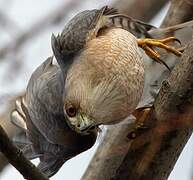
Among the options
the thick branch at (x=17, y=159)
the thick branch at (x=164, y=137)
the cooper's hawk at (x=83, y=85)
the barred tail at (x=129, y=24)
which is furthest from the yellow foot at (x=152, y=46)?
the thick branch at (x=17, y=159)

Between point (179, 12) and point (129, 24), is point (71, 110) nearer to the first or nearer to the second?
point (129, 24)

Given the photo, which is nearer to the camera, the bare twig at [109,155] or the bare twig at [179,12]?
the bare twig at [109,155]

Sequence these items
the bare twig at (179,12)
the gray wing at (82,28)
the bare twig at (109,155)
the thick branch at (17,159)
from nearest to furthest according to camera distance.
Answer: the thick branch at (17,159)
the bare twig at (109,155)
the gray wing at (82,28)
the bare twig at (179,12)

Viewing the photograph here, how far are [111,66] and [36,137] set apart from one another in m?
0.64

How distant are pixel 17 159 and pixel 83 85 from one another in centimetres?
70

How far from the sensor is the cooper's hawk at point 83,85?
2365 millimetres

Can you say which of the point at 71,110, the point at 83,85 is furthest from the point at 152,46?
the point at 71,110

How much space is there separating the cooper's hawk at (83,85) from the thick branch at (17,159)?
1.52 feet

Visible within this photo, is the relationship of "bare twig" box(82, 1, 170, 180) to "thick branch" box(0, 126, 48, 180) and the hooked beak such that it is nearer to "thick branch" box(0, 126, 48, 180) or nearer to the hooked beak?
the hooked beak

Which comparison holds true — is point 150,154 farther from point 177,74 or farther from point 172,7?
point 172,7

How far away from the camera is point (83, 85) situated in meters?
2.42

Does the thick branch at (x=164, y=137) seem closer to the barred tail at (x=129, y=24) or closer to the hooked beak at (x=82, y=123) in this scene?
the hooked beak at (x=82, y=123)

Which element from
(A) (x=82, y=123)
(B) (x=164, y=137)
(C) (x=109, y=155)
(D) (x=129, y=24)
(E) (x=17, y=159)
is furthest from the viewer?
(D) (x=129, y=24)

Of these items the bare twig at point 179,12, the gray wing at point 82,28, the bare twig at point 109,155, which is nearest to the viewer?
the bare twig at point 109,155
